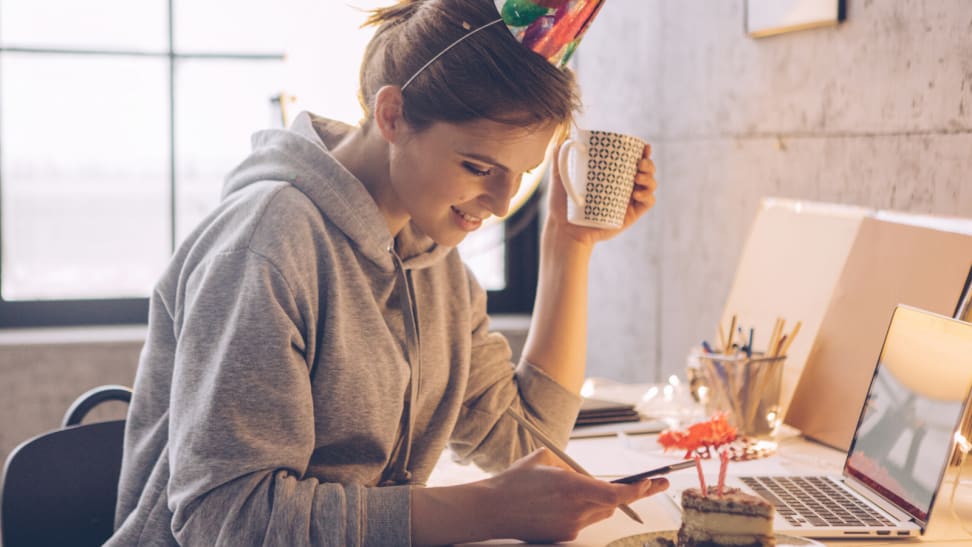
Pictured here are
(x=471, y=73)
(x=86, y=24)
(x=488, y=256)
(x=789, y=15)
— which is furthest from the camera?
(x=488, y=256)

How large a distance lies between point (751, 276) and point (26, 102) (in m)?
1.87

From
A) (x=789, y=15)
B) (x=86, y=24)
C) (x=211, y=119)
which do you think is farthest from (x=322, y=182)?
(x=86, y=24)

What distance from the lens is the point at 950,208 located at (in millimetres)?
1325

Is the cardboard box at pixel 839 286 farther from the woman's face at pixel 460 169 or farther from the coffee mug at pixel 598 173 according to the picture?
the woman's face at pixel 460 169

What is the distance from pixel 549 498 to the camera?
94 cm

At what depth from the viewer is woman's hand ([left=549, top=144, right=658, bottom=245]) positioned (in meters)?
1.30

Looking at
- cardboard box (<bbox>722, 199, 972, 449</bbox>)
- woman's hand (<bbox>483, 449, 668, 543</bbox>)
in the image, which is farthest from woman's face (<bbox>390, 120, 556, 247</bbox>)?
cardboard box (<bbox>722, 199, 972, 449</bbox>)

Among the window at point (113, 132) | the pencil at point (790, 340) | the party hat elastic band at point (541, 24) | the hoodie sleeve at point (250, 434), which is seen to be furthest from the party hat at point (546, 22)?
the window at point (113, 132)

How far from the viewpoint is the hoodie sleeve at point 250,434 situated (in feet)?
2.95

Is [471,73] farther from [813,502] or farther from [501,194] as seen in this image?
[813,502]

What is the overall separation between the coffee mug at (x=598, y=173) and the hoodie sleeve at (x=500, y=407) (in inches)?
7.5

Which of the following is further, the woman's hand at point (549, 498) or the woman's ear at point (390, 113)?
the woman's ear at point (390, 113)

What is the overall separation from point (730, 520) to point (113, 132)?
2.14m

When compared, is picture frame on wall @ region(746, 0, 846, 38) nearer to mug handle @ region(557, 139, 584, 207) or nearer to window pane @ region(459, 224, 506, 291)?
mug handle @ region(557, 139, 584, 207)
